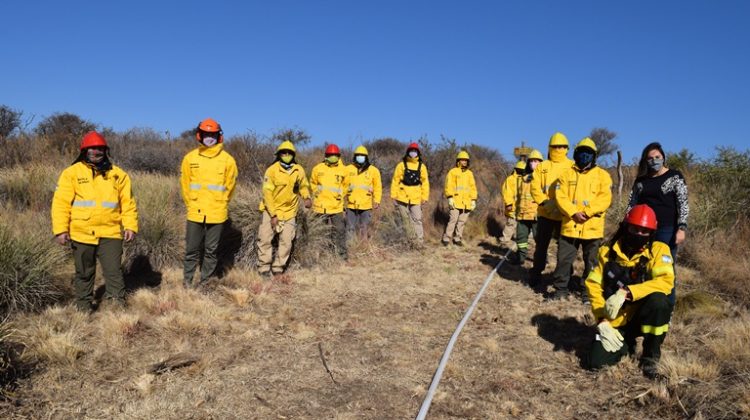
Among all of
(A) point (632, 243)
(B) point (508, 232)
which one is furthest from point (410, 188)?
(A) point (632, 243)

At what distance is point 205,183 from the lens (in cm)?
591

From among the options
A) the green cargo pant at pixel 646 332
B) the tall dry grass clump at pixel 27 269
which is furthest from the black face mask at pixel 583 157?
the tall dry grass clump at pixel 27 269

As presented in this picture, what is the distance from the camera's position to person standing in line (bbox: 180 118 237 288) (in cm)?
591

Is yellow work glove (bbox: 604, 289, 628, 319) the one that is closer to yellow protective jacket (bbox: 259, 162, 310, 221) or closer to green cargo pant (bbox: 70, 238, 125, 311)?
yellow protective jacket (bbox: 259, 162, 310, 221)

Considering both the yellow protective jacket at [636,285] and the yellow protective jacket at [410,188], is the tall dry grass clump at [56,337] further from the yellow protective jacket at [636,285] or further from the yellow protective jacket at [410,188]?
the yellow protective jacket at [410,188]

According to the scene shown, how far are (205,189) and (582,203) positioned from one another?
4.50 metres

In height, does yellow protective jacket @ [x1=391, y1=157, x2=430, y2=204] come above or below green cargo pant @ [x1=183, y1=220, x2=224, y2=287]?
above

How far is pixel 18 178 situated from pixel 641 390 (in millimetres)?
9001

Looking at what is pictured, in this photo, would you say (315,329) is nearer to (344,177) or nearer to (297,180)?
(297,180)

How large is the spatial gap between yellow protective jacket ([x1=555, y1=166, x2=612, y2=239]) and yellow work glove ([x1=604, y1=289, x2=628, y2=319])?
1990mm

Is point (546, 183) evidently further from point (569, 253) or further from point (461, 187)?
point (461, 187)

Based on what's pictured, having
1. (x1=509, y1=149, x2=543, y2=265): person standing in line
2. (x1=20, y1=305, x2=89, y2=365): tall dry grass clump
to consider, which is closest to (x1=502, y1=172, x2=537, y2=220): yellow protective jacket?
(x1=509, y1=149, x2=543, y2=265): person standing in line

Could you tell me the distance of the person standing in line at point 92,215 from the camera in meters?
4.78

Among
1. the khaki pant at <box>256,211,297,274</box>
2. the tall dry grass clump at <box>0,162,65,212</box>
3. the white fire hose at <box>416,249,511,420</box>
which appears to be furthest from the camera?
the tall dry grass clump at <box>0,162,65,212</box>
